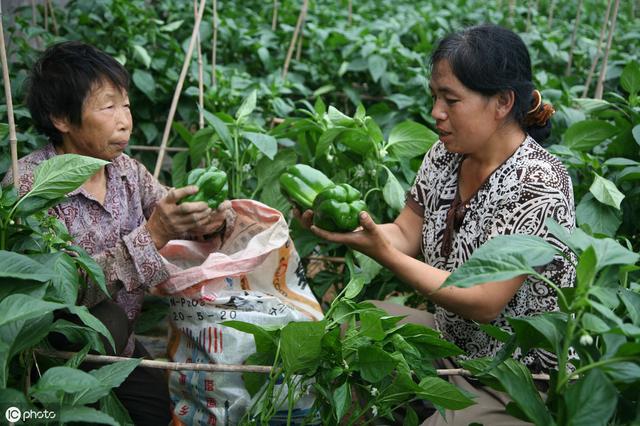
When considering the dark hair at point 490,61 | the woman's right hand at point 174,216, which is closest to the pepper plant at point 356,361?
the woman's right hand at point 174,216

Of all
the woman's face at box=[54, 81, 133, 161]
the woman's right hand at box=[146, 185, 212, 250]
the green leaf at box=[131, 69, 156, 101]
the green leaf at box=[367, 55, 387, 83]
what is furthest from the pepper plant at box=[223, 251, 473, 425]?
the green leaf at box=[367, 55, 387, 83]

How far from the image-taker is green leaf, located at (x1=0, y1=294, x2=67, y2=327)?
4.98ft

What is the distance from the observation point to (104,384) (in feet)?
5.45

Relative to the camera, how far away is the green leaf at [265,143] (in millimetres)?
2924

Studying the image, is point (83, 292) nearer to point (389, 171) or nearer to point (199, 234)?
point (199, 234)

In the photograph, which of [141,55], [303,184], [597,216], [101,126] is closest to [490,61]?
[303,184]

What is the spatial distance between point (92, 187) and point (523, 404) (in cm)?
153

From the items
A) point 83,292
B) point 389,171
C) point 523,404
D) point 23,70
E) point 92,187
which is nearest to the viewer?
point 523,404

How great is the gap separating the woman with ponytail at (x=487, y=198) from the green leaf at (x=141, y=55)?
1.79 meters

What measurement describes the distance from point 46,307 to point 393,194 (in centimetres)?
164

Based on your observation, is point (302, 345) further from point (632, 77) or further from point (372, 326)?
point (632, 77)

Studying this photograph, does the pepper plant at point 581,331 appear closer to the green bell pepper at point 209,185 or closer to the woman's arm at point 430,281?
the woman's arm at point 430,281

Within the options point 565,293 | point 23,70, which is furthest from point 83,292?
point 23,70

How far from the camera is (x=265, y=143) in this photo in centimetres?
296
